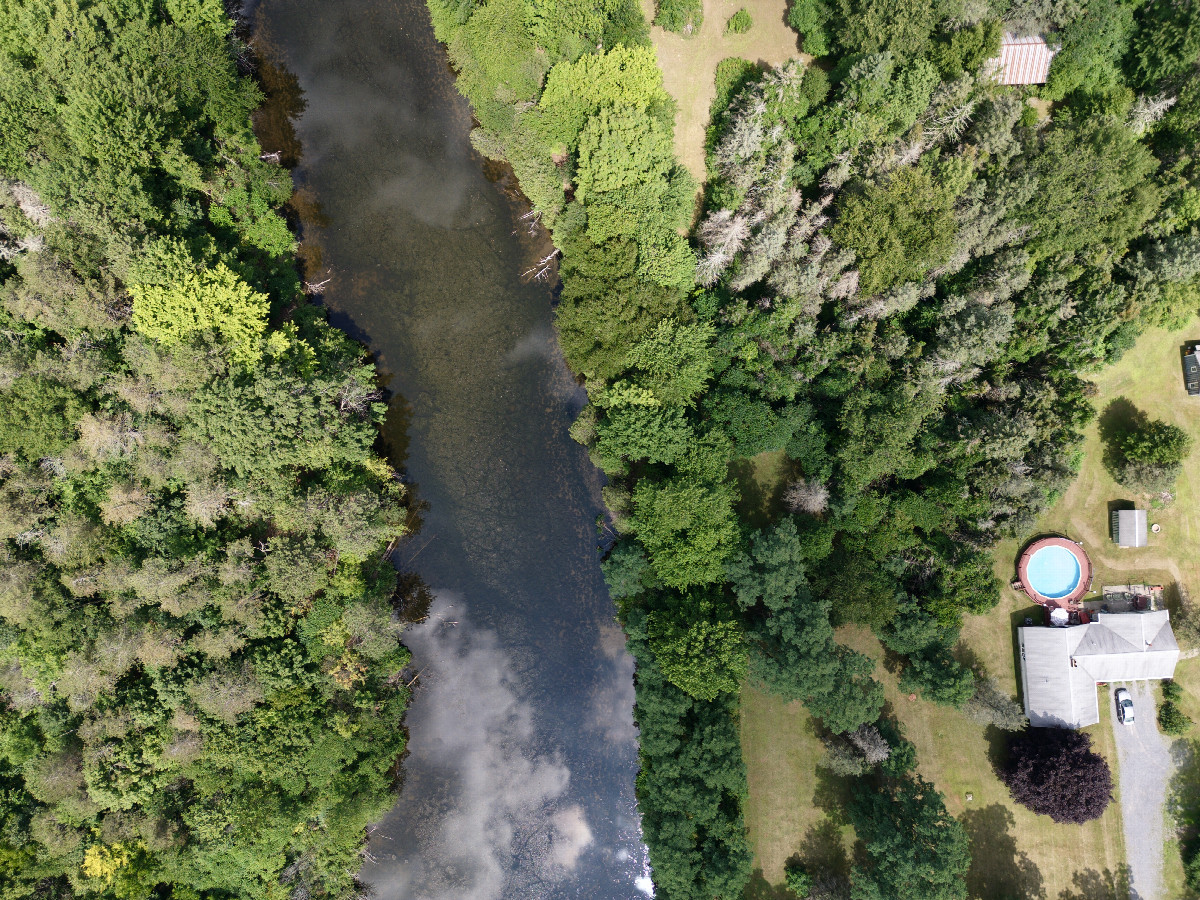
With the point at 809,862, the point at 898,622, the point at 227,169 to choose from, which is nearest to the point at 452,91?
the point at 227,169

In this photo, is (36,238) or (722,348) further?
(722,348)

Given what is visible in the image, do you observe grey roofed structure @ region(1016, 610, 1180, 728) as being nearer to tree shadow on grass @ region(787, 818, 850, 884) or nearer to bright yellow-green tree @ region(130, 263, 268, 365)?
tree shadow on grass @ region(787, 818, 850, 884)

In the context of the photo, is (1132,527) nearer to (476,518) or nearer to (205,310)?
(476,518)

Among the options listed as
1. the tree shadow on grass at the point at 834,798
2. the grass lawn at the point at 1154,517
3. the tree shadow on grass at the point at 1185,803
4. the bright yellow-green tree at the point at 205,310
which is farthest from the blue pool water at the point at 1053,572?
the bright yellow-green tree at the point at 205,310

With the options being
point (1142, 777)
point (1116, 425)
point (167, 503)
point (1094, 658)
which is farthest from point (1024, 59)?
point (167, 503)

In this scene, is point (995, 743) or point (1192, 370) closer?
point (1192, 370)

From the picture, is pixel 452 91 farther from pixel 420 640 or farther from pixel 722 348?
pixel 420 640
